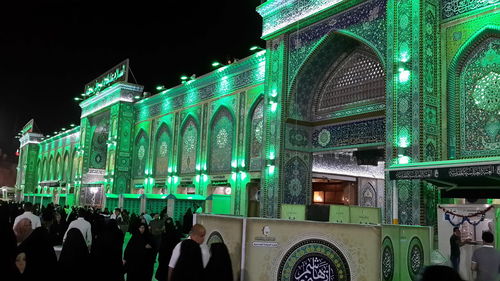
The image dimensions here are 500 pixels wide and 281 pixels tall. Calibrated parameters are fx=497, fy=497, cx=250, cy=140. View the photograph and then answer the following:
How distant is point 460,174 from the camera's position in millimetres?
7238

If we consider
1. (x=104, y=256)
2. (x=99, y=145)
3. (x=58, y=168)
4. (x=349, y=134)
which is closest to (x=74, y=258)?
(x=104, y=256)

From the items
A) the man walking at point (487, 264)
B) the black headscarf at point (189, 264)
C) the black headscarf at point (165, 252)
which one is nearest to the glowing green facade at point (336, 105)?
the black headscarf at point (165, 252)

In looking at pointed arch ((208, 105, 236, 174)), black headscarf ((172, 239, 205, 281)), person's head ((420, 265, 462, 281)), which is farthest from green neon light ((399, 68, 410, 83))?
pointed arch ((208, 105, 236, 174))

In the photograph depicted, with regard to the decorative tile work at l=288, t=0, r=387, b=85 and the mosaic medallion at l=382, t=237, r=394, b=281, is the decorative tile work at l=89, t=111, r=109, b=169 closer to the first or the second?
the decorative tile work at l=288, t=0, r=387, b=85

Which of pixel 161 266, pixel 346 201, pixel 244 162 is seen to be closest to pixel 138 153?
pixel 244 162

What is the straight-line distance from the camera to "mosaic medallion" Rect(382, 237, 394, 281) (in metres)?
4.50

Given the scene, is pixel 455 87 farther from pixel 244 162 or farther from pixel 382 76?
pixel 244 162

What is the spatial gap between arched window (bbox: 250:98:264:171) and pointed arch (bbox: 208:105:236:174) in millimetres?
949

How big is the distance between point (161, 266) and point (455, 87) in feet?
20.6

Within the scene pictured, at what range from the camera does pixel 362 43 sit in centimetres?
1073

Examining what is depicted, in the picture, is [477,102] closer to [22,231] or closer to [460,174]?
[460,174]

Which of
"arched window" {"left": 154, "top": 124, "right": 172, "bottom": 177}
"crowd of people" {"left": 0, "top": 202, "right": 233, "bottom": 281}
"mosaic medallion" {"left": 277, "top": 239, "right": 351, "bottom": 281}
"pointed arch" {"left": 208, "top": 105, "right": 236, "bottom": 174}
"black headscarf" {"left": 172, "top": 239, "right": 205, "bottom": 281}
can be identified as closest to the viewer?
"crowd of people" {"left": 0, "top": 202, "right": 233, "bottom": 281}

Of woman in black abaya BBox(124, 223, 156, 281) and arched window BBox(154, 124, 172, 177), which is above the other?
arched window BBox(154, 124, 172, 177)

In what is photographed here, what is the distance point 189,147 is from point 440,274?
694 inches
